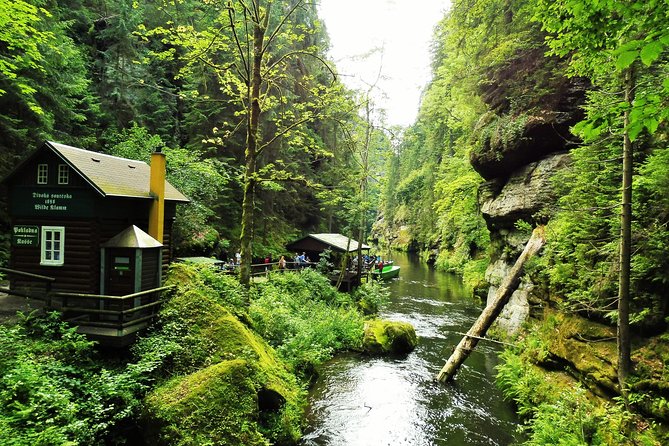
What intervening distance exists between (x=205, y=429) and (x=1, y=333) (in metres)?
5.00

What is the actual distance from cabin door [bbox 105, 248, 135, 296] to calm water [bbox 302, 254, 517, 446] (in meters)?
6.50

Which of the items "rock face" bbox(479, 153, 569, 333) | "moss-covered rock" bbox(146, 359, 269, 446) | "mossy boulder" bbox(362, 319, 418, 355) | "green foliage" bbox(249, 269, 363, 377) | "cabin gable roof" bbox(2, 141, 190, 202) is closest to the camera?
"moss-covered rock" bbox(146, 359, 269, 446)

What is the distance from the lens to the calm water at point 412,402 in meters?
9.38

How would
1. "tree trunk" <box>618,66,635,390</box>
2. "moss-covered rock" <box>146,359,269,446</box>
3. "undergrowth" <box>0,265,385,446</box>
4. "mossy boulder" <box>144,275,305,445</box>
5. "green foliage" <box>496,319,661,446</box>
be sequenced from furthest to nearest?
"tree trunk" <box>618,66,635,390</box> → "green foliage" <box>496,319,661,446</box> → "mossy boulder" <box>144,275,305,445</box> → "moss-covered rock" <box>146,359,269,446</box> → "undergrowth" <box>0,265,385,446</box>

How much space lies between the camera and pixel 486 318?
44.5 feet

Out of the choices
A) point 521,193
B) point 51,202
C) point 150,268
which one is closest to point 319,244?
point 521,193

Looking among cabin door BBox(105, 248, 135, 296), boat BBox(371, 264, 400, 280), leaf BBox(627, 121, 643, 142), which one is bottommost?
boat BBox(371, 264, 400, 280)

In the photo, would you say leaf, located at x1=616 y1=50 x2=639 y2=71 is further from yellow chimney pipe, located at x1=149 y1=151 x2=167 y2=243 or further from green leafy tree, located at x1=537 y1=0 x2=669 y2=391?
yellow chimney pipe, located at x1=149 y1=151 x2=167 y2=243

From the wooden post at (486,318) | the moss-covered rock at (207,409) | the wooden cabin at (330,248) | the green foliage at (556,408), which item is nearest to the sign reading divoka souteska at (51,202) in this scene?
the moss-covered rock at (207,409)

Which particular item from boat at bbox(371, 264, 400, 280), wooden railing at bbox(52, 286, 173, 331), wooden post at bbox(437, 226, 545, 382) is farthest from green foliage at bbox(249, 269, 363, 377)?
boat at bbox(371, 264, 400, 280)

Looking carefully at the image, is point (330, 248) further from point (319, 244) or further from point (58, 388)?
point (58, 388)

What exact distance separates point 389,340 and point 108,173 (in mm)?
12533

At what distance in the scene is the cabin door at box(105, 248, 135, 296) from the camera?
10.2 metres

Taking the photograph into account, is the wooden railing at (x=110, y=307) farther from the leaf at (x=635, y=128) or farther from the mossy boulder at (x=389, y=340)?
the leaf at (x=635, y=128)
